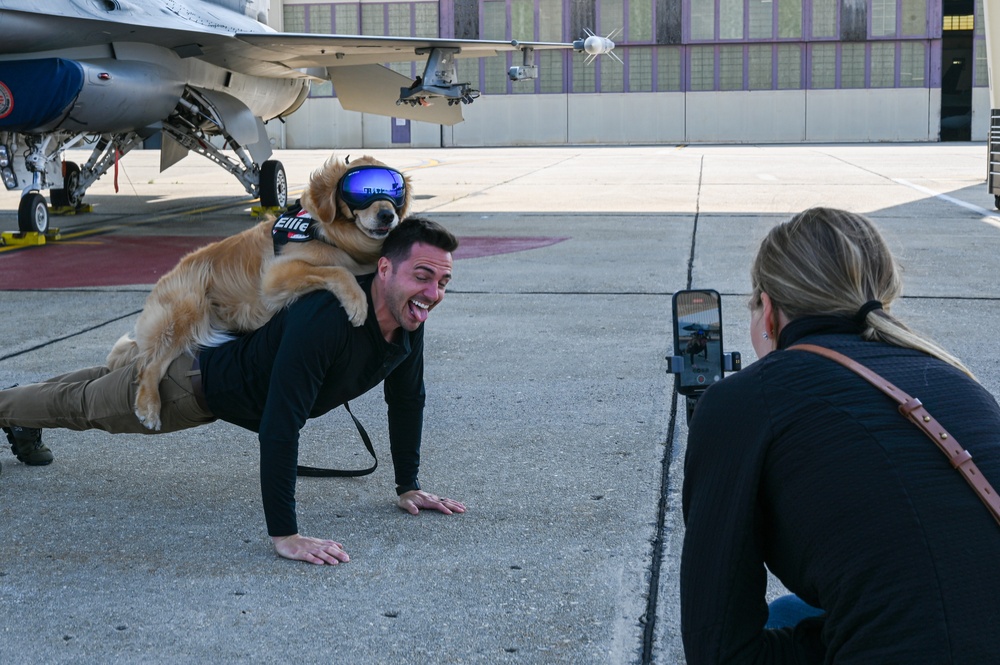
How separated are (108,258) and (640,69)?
39.4m

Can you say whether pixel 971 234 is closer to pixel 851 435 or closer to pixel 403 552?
pixel 403 552

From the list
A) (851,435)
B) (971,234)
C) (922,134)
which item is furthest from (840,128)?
(851,435)

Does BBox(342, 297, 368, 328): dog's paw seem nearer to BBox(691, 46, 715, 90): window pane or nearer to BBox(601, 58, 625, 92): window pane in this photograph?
BBox(601, 58, 625, 92): window pane

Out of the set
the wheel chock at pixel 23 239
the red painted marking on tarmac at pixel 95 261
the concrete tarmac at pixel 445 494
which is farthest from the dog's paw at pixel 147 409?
the wheel chock at pixel 23 239

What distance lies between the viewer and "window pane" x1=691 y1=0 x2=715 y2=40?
46.7 m

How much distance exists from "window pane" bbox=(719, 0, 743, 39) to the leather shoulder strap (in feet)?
156

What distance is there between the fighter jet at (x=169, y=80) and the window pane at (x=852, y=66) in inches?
1240

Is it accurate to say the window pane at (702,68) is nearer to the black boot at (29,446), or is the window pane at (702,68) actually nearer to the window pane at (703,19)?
the window pane at (703,19)

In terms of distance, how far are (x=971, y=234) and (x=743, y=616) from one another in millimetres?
11690

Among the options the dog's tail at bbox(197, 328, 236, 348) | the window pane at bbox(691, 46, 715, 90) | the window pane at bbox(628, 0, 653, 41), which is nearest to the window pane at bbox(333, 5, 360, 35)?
the window pane at bbox(628, 0, 653, 41)

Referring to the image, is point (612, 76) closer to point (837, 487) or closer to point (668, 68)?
point (668, 68)

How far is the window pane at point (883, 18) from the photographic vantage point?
150ft

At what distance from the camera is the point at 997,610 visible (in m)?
1.74

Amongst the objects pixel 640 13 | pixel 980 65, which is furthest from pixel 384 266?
pixel 980 65
